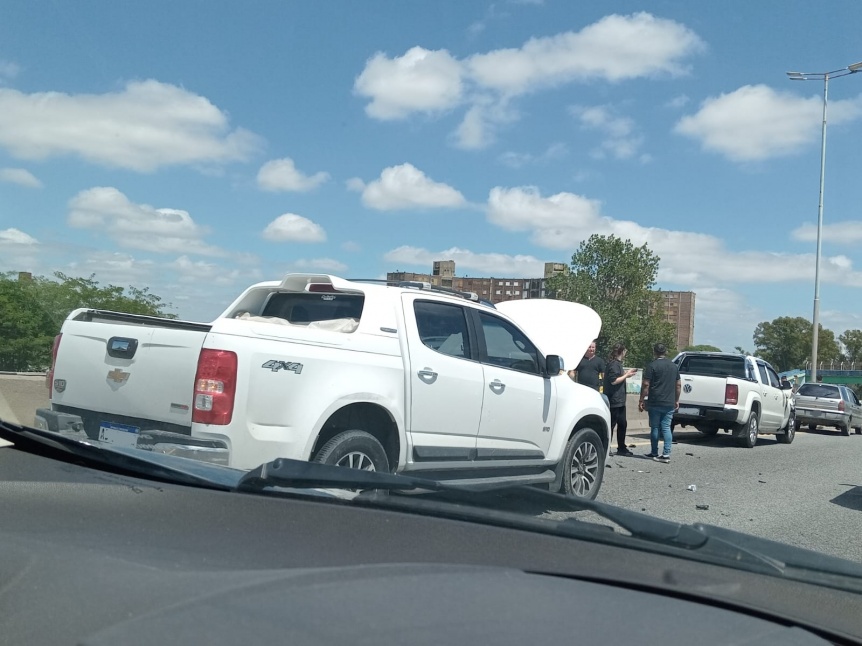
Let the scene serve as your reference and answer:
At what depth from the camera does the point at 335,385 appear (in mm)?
5715

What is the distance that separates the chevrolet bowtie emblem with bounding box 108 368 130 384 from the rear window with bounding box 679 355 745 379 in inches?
562

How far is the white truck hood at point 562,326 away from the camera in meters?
9.95

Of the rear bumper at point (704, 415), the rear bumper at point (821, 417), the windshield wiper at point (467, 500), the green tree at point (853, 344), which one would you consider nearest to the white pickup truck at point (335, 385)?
the windshield wiper at point (467, 500)

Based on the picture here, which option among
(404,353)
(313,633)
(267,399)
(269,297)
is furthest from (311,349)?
(313,633)

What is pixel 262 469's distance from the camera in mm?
2805

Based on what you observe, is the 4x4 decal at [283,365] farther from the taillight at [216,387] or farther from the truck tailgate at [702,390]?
the truck tailgate at [702,390]

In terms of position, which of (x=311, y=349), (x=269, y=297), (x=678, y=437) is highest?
(x=269, y=297)

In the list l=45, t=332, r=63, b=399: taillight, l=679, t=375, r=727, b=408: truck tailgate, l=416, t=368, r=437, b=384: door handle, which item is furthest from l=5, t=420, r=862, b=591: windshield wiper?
l=679, t=375, r=727, b=408: truck tailgate

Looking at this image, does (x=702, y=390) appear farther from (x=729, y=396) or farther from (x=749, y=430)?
(x=749, y=430)

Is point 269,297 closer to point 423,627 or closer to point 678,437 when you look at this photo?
point 423,627

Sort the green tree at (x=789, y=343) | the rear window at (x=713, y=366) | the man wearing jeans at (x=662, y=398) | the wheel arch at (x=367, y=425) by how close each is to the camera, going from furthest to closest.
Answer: the green tree at (x=789, y=343)
the rear window at (x=713, y=366)
the man wearing jeans at (x=662, y=398)
the wheel arch at (x=367, y=425)

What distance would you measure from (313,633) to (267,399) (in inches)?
155

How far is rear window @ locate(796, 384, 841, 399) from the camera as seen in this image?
2577 cm

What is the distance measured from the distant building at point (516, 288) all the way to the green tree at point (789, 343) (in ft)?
33.6
